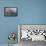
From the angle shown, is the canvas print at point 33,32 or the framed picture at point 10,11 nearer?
the canvas print at point 33,32

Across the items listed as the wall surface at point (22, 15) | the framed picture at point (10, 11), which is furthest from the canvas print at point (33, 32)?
the framed picture at point (10, 11)

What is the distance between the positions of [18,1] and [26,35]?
4.00 ft

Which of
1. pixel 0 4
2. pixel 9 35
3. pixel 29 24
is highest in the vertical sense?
pixel 0 4

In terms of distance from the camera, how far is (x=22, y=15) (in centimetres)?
481

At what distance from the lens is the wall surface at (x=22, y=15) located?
15.7ft

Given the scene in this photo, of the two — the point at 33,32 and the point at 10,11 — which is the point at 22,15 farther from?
the point at 33,32

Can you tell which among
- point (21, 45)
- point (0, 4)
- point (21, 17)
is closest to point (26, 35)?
point (21, 45)

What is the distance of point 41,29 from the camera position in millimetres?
4723

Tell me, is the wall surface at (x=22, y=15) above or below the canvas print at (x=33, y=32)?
above

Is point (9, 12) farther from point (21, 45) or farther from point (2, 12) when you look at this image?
point (21, 45)

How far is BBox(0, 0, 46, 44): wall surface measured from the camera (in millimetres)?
4793

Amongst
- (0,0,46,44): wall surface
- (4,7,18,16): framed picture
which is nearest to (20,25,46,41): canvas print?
(0,0,46,44): wall surface

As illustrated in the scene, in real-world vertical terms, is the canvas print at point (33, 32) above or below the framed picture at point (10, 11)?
below

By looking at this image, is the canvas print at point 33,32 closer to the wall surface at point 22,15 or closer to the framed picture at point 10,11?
the wall surface at point 22,15
